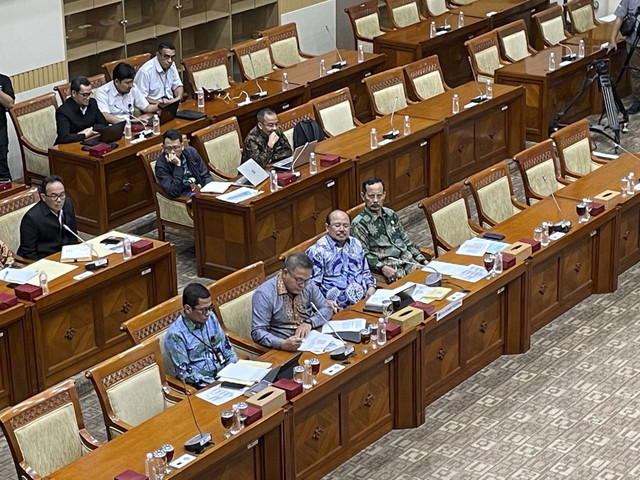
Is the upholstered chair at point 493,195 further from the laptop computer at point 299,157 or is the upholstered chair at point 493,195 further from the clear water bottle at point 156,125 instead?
the clear water bottle at point 156,125

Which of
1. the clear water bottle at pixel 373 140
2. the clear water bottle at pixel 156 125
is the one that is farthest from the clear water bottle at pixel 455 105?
the clear water bottle at pixel 156 125

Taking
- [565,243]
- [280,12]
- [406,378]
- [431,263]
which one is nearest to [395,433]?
[406,378]

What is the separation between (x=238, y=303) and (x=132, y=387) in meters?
1.16

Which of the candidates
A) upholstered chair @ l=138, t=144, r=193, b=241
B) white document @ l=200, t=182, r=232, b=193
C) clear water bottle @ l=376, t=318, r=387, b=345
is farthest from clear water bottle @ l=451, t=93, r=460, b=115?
clear water bottle @ l=376, t=318, r=387, b=345

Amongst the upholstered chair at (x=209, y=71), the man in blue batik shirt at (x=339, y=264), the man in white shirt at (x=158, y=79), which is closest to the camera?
the man in blue batik shirt at (x=339, y=264)

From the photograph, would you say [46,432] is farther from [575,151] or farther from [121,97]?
[575,151]

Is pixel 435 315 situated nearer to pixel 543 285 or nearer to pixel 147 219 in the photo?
pixel 543 285

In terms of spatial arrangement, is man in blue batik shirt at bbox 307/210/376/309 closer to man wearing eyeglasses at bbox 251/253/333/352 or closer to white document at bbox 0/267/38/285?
man wearing eyeglasses at bbox 251/253/333/352

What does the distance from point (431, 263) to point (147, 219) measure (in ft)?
10.5

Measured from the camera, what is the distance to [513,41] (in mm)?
13461

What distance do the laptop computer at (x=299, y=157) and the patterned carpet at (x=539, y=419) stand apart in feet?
7.54

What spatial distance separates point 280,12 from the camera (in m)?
14.5

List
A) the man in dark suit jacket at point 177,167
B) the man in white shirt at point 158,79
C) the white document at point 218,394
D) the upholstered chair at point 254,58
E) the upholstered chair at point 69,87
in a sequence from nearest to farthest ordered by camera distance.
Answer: the white document at point 218,394
the man in dark suit jacket at point 177,167
the upholstered chair at point 69,87
the man in white shirt at point 158,79
the upholstered chair at point 254,58

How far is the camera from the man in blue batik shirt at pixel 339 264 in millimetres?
8453
